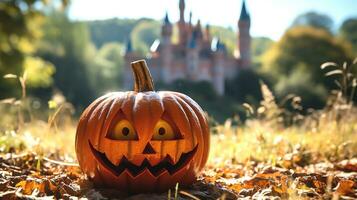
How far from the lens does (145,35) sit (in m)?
35.2

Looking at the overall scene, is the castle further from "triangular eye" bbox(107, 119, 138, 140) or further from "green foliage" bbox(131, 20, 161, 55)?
"triangular eye" bbox(107, 119, 138, 140)

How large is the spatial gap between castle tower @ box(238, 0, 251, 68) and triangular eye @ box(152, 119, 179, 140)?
1443 inches

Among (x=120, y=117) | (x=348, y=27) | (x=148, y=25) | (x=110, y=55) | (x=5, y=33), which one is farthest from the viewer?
(x=348, y=27)

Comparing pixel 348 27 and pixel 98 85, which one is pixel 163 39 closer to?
pixel 98 85

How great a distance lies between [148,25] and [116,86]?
19.8 feet

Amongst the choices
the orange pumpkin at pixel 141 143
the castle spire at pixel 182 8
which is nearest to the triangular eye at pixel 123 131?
the orange pumpkin at pixel 141 143

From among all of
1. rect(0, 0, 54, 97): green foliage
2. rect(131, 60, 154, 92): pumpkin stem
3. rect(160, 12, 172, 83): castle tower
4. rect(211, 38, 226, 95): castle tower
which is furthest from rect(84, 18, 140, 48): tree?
rect(131, 60, 154, 92): pumpkin stem

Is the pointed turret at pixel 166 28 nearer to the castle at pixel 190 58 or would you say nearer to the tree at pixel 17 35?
the castle at pixel 190 58

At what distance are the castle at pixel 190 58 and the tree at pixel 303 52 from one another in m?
3.38

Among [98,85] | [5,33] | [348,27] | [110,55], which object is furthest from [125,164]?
[348,27]

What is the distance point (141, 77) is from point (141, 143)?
0.48 meters

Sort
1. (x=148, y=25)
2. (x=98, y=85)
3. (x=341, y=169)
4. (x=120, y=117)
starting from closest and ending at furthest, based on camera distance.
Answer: (x=120, y=117) < (x=341, y=169) < (x=98, y=85) < (x=148, y=25)

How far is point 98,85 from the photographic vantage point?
31781 millimetres

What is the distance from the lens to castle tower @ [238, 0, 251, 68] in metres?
38.5
